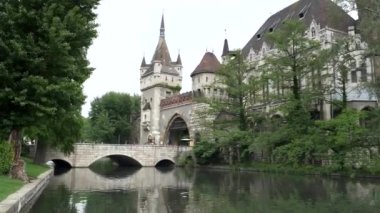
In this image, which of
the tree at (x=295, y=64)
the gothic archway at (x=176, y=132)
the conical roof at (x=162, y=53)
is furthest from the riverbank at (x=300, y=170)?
the conical roof at (x=162, y=53)

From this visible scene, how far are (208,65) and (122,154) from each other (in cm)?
1735

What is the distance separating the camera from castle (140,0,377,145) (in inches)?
1604

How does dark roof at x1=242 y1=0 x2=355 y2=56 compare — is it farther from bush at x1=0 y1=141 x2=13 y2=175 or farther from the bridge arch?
bush at x1=0 y1=141 x2=13 y2=175

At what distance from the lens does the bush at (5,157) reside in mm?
18906

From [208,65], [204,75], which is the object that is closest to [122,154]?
[204,75]

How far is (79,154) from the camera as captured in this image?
156ft

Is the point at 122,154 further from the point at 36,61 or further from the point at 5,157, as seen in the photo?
the point at 36,61

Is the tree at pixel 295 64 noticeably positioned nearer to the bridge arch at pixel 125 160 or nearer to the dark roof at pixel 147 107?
the bridge arch at pixel 125 160

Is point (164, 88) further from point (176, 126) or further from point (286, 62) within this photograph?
point (286, 62)

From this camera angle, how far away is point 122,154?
5019cm

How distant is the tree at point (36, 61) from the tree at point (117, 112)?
54955 mm

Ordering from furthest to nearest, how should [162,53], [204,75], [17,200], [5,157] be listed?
[162,53] → [204,75] → [5,157] → [17,200]

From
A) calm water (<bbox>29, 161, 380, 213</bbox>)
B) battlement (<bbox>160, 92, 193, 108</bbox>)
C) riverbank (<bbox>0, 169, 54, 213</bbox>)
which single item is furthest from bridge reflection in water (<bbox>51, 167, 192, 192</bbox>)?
battlement (<bbox>160, 92, 193, 108</bbox>)

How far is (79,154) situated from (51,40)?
106 feet
